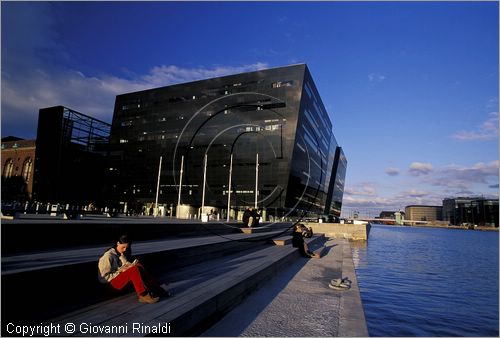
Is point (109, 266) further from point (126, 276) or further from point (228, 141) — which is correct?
point (228, 141)

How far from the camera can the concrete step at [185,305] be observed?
15.7ft

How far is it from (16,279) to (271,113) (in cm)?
6826

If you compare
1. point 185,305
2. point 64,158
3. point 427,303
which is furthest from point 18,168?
point 427,303

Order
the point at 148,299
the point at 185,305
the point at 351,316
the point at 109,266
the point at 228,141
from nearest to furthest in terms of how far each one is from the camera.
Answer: the point at 185,305 < the point at 148,299 < the point at 109,266 < the point at 351,316 < the point at 228,141

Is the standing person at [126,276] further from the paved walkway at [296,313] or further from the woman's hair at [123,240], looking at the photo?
the paved walkway at [296,313]

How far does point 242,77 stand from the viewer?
7569 cm

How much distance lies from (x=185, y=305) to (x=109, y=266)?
1734 millimetres

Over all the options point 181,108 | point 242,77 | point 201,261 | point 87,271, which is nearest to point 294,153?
point 242,77

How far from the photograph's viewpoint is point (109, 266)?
6.06m

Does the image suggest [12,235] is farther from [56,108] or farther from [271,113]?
[56,108]

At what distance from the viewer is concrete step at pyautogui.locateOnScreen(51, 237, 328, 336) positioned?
15.7 feet

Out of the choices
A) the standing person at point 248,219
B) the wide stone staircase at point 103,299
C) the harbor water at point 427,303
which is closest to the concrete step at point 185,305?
the wide stone staircase at point 103,299

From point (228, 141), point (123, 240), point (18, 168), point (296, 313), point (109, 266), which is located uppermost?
point (228, 141)

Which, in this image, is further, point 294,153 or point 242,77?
point 242,77
